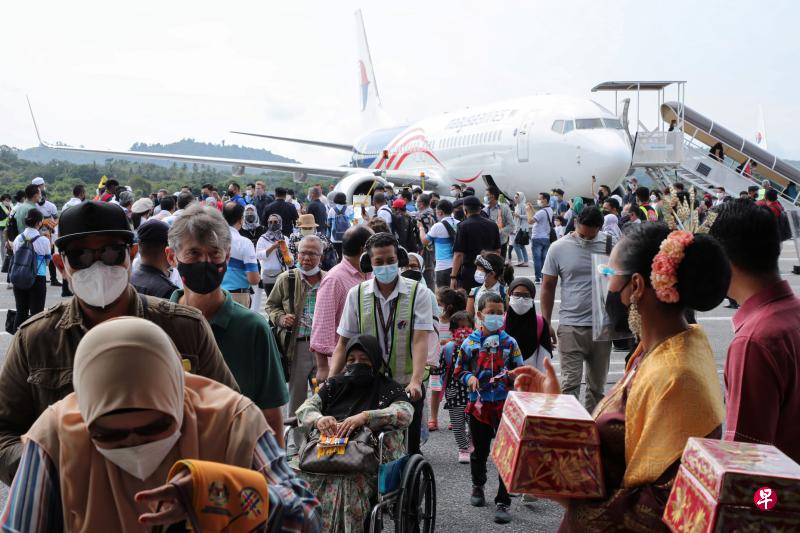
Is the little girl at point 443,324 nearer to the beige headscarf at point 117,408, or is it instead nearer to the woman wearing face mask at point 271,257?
the woman wearing face mask at point 271,257

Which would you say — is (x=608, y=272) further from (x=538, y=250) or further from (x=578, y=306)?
(x=538, y=250)

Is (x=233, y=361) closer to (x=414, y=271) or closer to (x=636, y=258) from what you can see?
(x=636, y=258)

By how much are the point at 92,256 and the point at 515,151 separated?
21.5m

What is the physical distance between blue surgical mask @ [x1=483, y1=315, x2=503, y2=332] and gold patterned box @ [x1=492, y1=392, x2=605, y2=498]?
3.29 meters

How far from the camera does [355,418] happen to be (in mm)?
4164

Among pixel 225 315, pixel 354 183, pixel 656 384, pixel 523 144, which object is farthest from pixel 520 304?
pixel 354 183

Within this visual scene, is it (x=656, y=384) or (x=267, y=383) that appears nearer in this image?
(x=656, y=384)

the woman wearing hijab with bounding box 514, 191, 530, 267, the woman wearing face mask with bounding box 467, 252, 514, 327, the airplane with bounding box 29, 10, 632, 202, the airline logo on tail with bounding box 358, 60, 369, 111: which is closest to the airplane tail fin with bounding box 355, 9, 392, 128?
the airline logo on tail with bounding box 358, 60, 369, 111

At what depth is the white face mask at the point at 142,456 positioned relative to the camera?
1.84m

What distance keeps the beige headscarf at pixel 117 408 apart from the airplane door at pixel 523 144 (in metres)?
21.8

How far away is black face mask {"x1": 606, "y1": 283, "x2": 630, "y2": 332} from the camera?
279 centimetres

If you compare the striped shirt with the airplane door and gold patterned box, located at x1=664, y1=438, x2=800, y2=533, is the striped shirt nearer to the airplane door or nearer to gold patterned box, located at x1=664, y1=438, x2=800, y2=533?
gold patterned box, located at x1=664, y1=438, x2=800, y2=533

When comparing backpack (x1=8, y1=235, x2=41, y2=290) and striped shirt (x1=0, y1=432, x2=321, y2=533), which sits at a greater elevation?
striped shirt (x1=0, y1=432, x2=321, y2=533)

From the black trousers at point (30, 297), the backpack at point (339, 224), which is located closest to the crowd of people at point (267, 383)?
the black trousers at point (30, 297)
